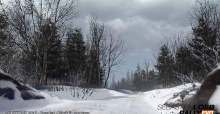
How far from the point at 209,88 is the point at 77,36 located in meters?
28.1

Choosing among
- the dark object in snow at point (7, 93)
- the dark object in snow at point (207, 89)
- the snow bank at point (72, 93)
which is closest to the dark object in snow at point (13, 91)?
the dark object in snow at point (7, 93)

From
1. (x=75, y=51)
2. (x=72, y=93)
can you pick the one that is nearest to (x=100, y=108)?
(x=72, y=93)

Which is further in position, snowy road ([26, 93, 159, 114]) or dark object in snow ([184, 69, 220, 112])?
snowy road ([26, 93, 159, 114])

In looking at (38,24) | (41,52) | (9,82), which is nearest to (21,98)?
(9,82)

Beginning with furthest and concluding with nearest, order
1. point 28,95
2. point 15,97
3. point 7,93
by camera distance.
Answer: point 28,95 < point 15,97 < point 7,93

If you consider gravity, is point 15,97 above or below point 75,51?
below

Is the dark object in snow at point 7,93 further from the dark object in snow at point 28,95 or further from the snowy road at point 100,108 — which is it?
the snowy road at point 100,108

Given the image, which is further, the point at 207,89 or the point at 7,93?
the point at 7,93

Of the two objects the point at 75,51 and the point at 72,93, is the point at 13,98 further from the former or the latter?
the point at 75,51

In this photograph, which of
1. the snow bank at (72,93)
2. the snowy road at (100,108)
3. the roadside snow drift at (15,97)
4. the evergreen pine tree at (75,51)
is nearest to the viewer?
the snowy road at (100,108)

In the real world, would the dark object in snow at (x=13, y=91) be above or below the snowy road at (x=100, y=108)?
above

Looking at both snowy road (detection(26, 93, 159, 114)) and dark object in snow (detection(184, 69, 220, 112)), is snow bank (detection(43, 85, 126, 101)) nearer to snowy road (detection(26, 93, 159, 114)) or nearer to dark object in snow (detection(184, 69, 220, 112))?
snowy road (detection(26, 93, 159, 114))

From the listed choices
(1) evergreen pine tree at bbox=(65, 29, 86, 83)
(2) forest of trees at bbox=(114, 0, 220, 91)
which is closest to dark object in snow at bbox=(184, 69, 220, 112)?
(2) forest of trees at bbox=(114, 0, 220, 91)

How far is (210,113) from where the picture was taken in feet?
10.3
